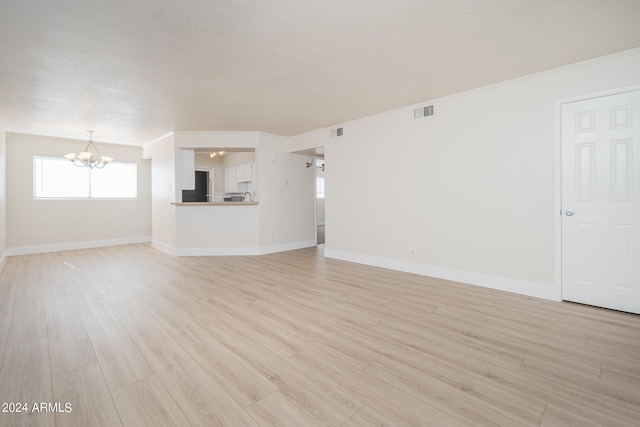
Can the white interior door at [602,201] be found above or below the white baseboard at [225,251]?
above

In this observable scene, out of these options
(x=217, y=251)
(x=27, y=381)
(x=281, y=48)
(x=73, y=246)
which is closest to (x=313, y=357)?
(x=27, y=381)

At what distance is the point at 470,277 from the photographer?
12.3 feet

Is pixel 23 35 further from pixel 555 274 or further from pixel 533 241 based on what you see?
pixel 555 274

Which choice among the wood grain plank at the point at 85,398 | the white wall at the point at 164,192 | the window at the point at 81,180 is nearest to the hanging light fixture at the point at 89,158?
the window at the point at 81,180

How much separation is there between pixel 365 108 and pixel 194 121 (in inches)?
119

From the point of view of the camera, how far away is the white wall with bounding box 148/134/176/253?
5.96 m

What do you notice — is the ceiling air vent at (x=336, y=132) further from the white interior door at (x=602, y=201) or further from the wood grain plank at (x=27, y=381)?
the wood grain plank at (x=27, y=381)

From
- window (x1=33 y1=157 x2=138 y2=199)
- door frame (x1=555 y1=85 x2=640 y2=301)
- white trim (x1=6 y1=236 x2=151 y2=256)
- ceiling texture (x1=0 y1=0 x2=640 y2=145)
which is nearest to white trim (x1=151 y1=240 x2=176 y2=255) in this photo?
white trim (x1=6 y1=236 x2=151 y2=256)

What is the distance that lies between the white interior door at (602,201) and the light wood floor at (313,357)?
278 mm

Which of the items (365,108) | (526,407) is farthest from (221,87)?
(526,407)

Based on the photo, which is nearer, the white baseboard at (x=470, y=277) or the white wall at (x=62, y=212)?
the white baseboard at (x=470, y=277)

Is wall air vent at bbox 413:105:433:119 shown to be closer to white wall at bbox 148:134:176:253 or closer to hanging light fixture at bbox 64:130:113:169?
white wall at bbox 148:134:176:253

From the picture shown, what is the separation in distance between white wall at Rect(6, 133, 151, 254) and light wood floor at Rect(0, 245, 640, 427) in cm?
365

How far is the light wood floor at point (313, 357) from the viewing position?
1.50 metres
